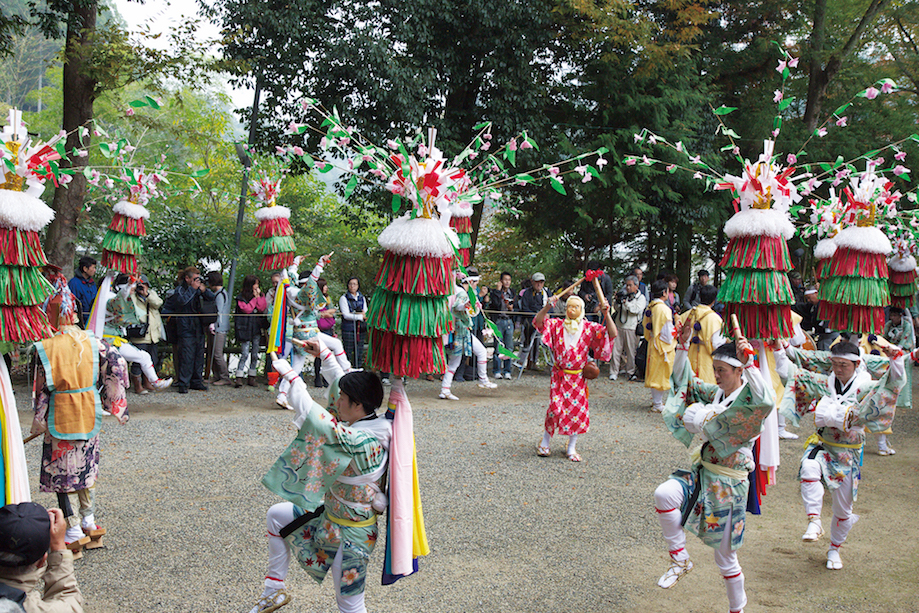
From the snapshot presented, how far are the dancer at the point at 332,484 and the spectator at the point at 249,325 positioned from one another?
24.3ft

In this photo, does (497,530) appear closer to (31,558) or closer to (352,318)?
(31,558)

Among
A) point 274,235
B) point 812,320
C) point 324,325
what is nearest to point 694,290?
point 812,320

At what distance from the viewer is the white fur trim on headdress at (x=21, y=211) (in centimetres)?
378

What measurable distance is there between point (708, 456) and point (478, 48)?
10695 millimetres

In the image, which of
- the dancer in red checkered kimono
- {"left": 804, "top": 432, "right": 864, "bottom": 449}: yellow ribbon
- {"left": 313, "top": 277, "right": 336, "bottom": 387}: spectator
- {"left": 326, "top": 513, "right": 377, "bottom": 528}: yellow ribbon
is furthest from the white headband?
{"left": 313, "top": 277, "right": 336, "bottom": 387}: spectator

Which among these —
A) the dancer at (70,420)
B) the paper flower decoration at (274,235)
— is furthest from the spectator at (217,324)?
the dancer at (70,420)

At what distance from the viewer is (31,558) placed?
2439 millimetres

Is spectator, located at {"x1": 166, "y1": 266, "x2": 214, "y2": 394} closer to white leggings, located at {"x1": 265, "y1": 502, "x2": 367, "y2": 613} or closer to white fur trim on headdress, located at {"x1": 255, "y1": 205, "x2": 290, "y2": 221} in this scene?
white fur trim on headdress, located at {"x1": 255, "y1": 205, "x2": 290, "y2": 221}

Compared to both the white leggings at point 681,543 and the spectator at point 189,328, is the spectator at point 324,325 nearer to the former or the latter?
the spectator at point 189,328

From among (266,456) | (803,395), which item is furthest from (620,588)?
(266,456)

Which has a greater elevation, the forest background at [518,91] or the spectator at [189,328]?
the forest background at [518,91]

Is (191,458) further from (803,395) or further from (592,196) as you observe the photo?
(592,196)

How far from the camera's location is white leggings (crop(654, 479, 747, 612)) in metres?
3.87

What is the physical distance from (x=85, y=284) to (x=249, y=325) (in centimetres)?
225
